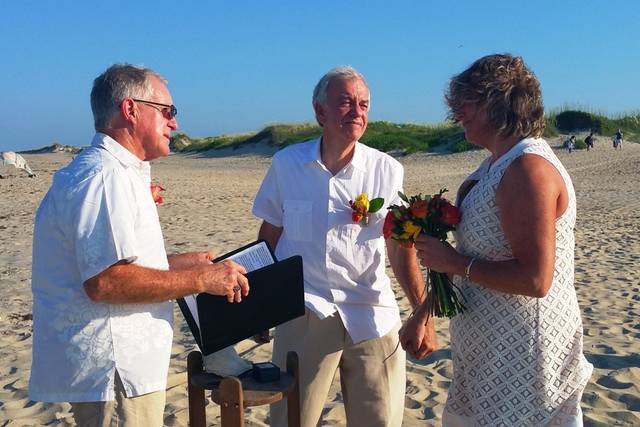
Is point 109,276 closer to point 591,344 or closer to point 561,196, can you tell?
point 561,196

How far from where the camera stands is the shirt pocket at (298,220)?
139 inches

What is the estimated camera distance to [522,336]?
2.76 m

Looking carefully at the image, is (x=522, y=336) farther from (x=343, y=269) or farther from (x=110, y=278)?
(x=110, y=278)

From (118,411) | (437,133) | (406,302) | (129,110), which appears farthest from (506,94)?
(437,133)

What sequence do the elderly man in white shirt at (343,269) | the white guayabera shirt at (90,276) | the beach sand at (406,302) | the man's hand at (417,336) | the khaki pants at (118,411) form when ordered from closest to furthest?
the white guayabera shirt at (90,276) < the khaki pants at (118,411) < the man's hand at (417,336) < the elderly man in white shirt at (343,269) < the beach sand at (406,302)

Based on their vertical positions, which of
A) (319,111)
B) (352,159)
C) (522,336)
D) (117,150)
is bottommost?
(522,336)

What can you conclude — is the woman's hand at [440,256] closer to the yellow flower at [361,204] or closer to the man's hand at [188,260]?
the yellow flower at [361,204]

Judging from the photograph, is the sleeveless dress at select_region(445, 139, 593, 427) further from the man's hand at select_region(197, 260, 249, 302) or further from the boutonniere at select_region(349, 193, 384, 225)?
the man's hand at select_region(197, 260, 249, 302)

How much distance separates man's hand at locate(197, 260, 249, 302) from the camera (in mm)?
2582

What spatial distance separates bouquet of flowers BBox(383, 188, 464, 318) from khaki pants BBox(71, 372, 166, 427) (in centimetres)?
119

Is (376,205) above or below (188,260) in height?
above

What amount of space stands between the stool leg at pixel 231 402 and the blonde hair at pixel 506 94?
1.36 m

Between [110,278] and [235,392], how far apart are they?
602 mm

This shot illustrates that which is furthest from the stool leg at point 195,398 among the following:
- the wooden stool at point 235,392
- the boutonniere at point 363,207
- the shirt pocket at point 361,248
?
the boutonniere at point 363,207
